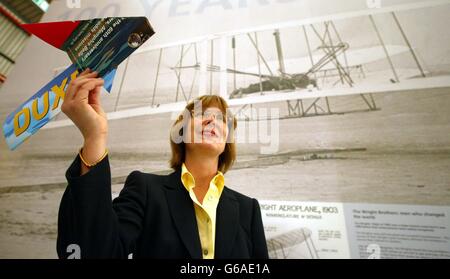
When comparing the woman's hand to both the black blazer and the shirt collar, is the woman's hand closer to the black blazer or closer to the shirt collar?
the black blazer

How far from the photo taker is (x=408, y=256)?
0.85 metres

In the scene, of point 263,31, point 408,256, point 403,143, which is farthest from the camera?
point 263,31

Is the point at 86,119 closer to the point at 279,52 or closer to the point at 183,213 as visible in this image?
the point at 183,213

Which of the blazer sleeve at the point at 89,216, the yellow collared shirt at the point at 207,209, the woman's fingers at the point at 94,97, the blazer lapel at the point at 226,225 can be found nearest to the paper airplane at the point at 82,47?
the woman's fingers at the point at 94,97

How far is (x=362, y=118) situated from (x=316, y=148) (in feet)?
0.75

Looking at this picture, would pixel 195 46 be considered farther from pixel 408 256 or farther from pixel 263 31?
pixel 408 256

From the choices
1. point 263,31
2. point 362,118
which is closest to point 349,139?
point 362,118

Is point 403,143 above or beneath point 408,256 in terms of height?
above

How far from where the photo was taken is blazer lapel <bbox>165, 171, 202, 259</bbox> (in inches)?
23.5

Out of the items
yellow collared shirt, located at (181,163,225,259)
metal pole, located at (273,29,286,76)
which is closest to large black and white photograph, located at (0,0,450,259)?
metal pole, located at (273,29,286,76)

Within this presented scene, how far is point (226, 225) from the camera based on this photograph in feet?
2.21

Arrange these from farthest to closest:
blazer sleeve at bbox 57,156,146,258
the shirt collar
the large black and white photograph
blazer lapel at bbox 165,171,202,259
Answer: the large black and white photograph, the shirt collar, blazer lapel at bbox 165,171,202,259, blazer sleeve at bbox 57,156,146,258

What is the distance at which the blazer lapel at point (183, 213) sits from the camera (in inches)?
23.5

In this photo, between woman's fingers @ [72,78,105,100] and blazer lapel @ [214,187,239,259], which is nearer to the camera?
woman's fingers @ [72,78,105,100]
